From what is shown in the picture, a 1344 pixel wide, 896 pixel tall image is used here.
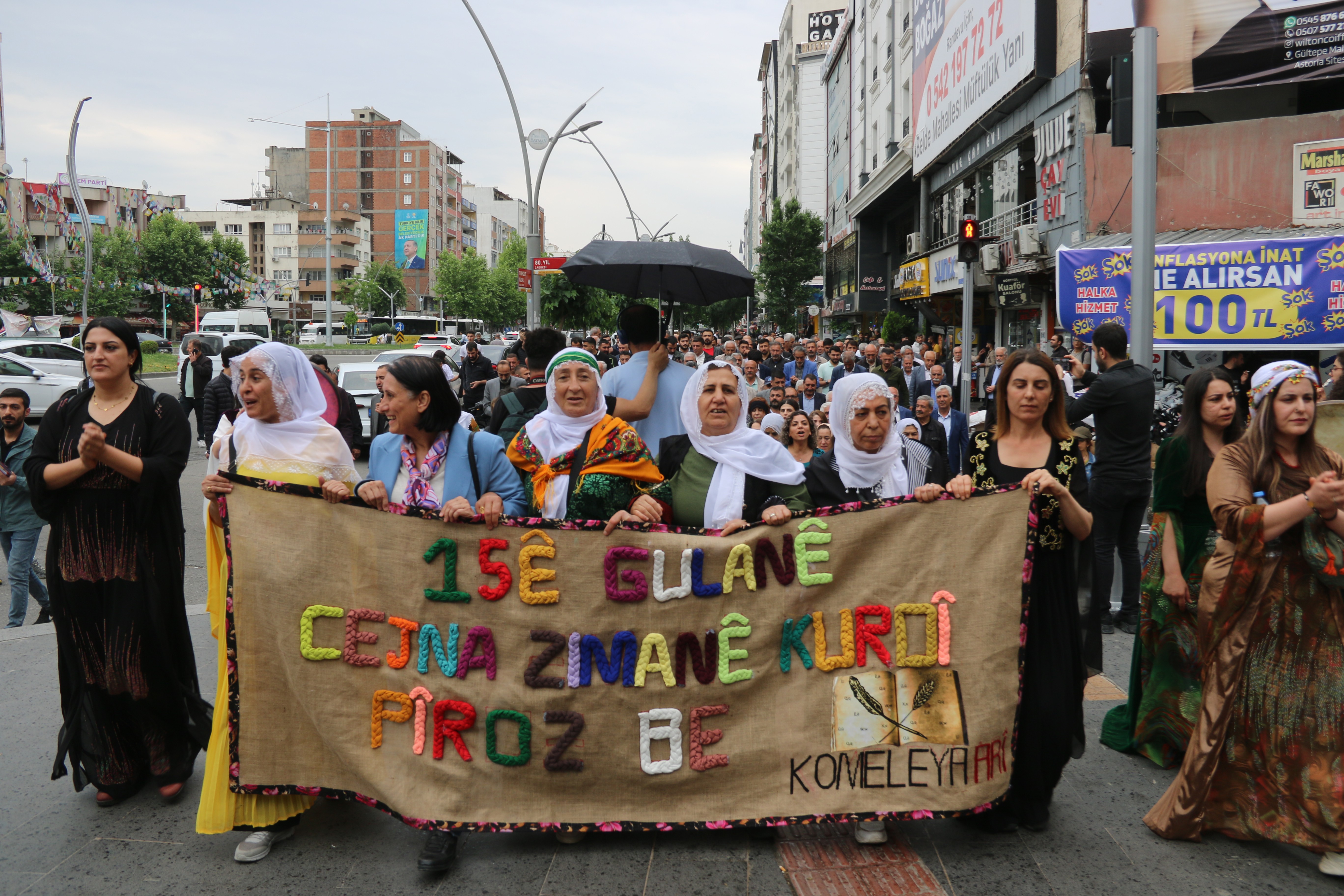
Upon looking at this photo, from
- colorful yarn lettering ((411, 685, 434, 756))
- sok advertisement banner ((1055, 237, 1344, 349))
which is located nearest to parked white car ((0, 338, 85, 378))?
sok advertisement banner ((1055, 237, 1344, 349))

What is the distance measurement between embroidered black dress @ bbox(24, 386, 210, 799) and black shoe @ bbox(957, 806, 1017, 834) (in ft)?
10.7

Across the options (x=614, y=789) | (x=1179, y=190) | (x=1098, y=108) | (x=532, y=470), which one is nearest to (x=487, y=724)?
(x=614, y=789)

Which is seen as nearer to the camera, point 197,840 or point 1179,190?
point 197,840

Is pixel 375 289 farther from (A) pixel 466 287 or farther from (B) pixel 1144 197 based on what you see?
(B) pixel 1144 197

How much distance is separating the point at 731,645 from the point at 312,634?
59.9 inches

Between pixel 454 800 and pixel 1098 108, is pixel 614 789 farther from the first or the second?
pixel 1098 108

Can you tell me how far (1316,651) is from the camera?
338 cm

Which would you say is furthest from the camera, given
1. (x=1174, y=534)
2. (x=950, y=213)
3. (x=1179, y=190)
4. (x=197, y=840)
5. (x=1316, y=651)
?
(x=950, y=213)

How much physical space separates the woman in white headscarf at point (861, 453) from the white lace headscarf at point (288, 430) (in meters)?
1.90

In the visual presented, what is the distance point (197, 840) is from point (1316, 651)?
4.11 m

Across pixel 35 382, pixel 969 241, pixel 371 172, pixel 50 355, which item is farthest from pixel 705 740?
pixel 371 172

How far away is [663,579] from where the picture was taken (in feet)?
11.5

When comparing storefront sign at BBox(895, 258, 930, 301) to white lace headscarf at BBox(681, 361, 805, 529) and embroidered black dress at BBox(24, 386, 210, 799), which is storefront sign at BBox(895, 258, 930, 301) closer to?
white lace headscarf at BBox(681, 361, 805, 529)

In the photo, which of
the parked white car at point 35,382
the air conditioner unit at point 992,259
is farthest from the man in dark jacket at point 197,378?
the air conditioner unit at point 992,259
